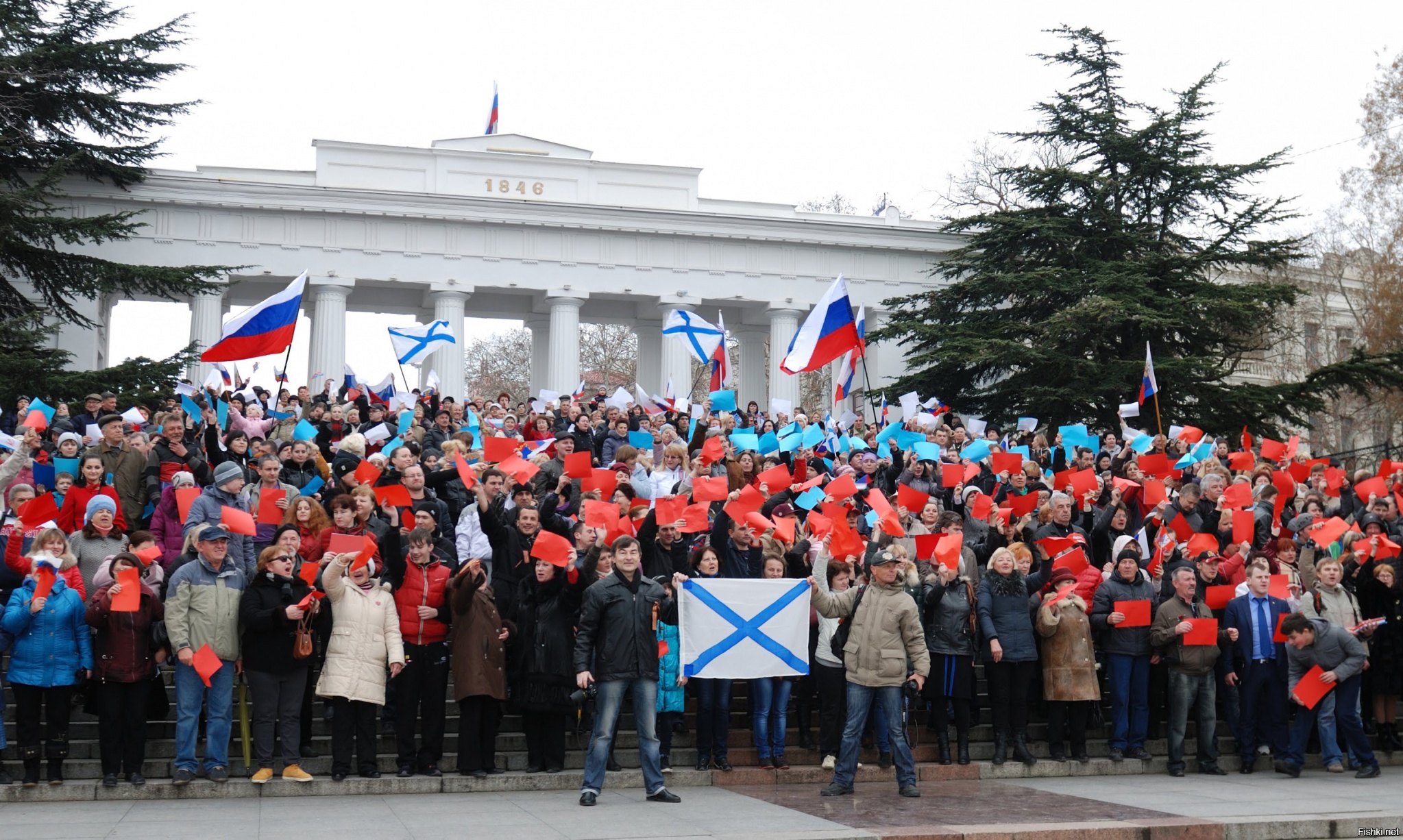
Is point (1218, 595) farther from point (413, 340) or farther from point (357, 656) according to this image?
point (413, 340)

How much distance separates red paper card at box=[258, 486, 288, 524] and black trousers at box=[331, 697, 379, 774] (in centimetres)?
215

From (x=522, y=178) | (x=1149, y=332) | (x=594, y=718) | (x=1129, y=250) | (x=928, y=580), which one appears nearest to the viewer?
(x=594, y=718)

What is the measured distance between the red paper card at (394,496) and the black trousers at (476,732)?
1833 mm

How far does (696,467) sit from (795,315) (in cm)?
3234

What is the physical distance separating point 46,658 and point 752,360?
132 feet

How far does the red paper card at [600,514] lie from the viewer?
10953mm

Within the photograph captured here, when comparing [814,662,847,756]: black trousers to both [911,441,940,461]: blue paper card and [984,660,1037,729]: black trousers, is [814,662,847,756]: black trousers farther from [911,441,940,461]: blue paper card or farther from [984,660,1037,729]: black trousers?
[911,441,940,461]: blue paper card

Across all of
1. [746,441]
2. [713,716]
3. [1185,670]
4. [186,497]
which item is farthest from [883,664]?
[746,441]

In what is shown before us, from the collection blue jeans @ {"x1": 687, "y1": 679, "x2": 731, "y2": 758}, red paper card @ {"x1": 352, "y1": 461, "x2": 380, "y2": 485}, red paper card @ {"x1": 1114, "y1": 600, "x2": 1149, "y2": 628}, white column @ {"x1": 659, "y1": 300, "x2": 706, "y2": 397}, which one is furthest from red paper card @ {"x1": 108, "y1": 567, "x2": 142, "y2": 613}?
white column @ {"x1": 659, "y1": 300, "x2": 706, "y2": 397}

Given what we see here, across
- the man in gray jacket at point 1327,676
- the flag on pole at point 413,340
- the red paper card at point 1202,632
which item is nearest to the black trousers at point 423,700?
the red paper card at point 1202,632

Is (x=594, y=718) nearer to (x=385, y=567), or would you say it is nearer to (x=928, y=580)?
(x=385, y=567)

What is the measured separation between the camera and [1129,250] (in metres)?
35.9

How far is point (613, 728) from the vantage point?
998 cm

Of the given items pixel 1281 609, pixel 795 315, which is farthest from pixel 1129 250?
pixel 1281 609
